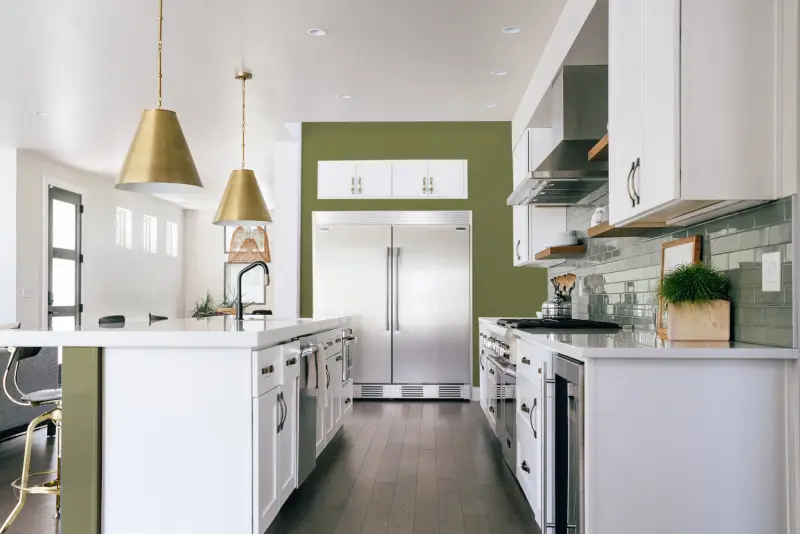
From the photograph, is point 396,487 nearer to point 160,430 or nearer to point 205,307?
point 160,430

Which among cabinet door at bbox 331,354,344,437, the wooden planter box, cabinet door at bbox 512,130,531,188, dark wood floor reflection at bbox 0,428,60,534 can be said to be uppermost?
cabinet door at bbox 512,130,531,188

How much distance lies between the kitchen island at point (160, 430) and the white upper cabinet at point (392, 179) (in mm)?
4467

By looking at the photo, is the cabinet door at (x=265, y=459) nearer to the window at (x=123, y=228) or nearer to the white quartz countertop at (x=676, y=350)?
the white quartz countertop at (x=676, y=350)

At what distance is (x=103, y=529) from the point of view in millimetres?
2711

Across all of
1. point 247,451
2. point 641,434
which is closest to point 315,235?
point 247,451

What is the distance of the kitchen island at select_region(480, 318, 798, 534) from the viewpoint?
2129 mm

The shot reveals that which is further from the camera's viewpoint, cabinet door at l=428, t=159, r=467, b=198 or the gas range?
cabinet door at l=428, t=159, r=467, b=198

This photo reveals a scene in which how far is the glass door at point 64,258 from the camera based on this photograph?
27.6 ft

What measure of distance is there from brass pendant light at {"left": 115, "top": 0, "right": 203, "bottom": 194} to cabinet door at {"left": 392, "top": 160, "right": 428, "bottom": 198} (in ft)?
12.6

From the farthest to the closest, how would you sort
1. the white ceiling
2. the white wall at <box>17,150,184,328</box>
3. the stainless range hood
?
the white wall at <box>17,150,184,328</box>
the white ceiling
the stainless range hood

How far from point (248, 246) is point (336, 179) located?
2.92 m

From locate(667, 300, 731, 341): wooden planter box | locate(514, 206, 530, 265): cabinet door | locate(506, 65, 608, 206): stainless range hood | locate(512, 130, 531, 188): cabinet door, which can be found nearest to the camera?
locate(667, 300, 731, 341): wooden planter box


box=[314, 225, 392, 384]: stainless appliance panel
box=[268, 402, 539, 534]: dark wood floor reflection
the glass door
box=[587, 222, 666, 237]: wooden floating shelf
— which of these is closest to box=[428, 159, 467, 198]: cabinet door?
box=[314, 225, 392, 384]: stainless appliance panel

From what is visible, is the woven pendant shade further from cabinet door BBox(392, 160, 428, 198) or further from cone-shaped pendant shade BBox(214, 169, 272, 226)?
cone-shaped pendant shade BBox(214, 169, 272, 226)
